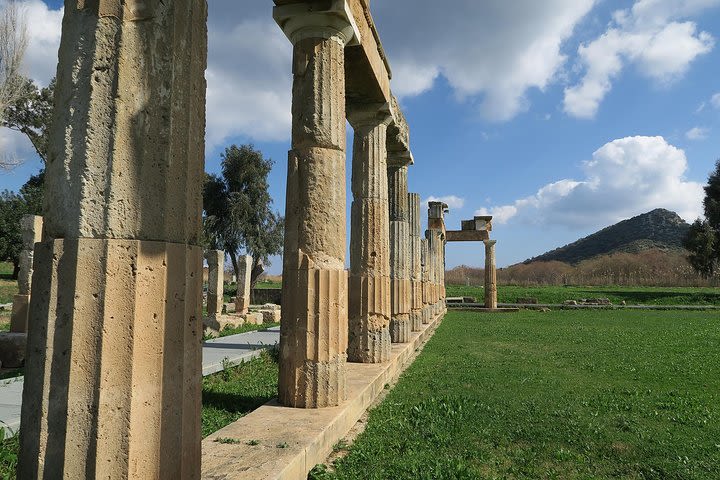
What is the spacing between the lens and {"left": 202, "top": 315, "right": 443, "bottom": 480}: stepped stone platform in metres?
3.68

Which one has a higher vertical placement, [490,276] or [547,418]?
[490,276]

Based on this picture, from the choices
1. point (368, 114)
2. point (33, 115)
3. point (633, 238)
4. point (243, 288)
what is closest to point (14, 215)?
point (33, 115)

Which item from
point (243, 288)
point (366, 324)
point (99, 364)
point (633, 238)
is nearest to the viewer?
point (99, 364)

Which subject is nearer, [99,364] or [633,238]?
[99,364]

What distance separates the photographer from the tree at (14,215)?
29.0 metres

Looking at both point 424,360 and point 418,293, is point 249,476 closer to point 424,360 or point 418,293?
point 424,360

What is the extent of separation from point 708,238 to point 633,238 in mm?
51386

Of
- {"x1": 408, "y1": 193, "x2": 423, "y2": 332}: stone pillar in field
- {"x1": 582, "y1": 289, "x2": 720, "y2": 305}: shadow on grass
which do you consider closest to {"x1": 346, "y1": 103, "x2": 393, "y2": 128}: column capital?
{"x1": 408, "y1": 193, "x2": 423, "y2": 332}: stone pillar in field

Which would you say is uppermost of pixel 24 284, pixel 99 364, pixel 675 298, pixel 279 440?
pixel 24 284

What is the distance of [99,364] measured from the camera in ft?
7.58

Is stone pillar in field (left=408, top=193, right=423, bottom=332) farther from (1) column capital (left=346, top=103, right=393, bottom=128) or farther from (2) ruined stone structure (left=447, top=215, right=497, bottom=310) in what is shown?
(2) ruined stone structure (left=447, top=215, right=497, bottom=310)

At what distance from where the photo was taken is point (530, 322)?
1981 centimetres

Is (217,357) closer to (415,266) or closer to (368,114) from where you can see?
(368,114)

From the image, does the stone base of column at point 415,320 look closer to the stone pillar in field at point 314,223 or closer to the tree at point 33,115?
the stone pillar in field at point 314,223
